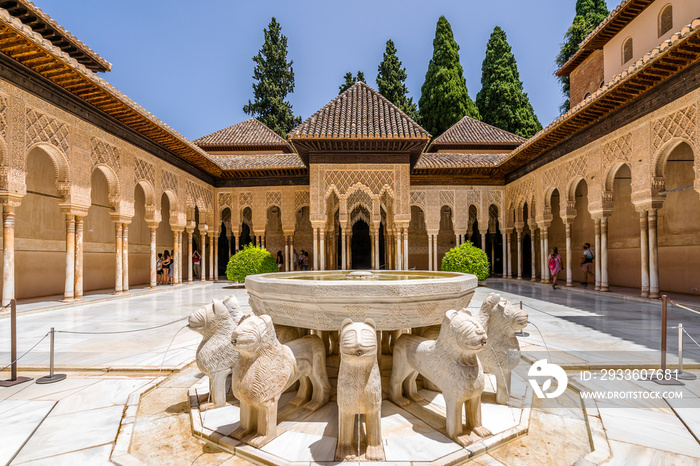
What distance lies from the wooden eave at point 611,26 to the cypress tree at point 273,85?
19778 mm

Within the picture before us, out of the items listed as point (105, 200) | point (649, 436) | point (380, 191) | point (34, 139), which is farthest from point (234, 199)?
point (649, 436)

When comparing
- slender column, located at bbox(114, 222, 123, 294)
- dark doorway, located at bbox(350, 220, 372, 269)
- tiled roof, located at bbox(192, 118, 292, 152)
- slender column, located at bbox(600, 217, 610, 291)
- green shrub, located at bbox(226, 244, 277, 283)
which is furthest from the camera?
dark doorway, located at bbox(350, 220, 372, 269)

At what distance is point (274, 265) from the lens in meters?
13.6

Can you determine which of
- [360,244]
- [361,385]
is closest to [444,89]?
[360,244]

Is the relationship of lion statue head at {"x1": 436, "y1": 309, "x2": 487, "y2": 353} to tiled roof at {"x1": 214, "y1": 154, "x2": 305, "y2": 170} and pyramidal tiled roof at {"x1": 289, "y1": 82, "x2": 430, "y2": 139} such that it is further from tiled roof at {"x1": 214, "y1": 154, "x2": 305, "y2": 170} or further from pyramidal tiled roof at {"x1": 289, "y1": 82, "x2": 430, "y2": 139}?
tiled roof at {"x1": 214, "y1": 154, "x2": 305, "y2": 170}

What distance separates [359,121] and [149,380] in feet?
37.7

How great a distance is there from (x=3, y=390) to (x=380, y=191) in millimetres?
11670

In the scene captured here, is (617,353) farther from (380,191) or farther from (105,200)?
(105,200)

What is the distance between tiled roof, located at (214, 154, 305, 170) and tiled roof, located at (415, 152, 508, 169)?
5473 millimetres

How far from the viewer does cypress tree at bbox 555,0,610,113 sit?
2216cm

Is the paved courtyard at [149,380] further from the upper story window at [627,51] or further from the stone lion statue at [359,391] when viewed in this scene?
the upper story window at [627,51]

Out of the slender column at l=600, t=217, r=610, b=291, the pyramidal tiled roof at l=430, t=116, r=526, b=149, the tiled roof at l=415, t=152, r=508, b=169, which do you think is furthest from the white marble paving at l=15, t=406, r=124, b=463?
the pyramidal tiled roof at l=430, t=116, r=526, b=149

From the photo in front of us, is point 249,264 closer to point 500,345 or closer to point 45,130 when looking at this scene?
point 45,130

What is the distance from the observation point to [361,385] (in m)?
2.34
